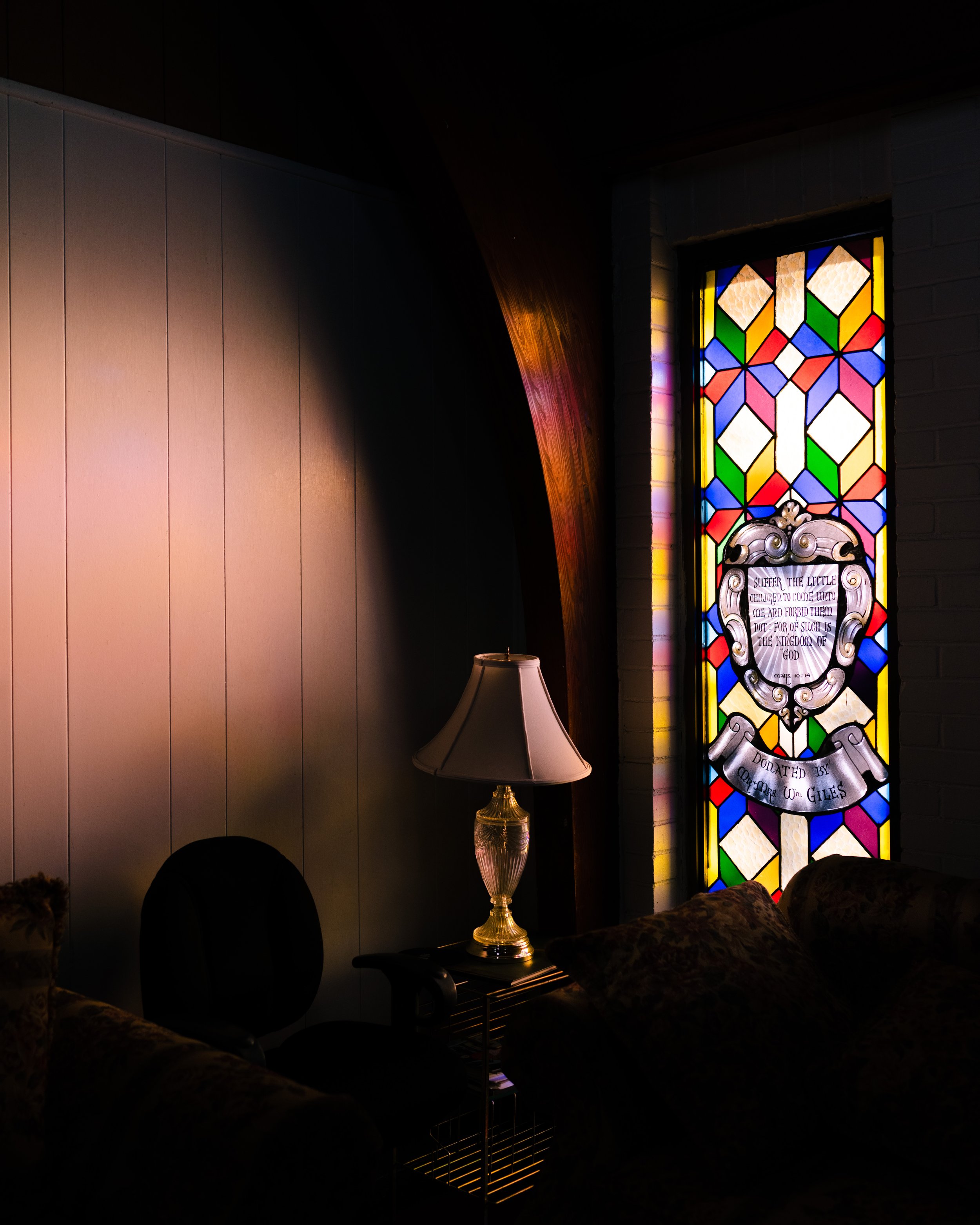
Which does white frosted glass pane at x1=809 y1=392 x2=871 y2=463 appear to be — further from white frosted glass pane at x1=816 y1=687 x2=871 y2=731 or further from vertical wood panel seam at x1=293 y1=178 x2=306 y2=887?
vertical wood panel seam at x1=293 y1=178 x2=306 y2=887

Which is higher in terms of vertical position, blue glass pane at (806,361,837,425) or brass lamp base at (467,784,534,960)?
blue glass pane at (806,361,837,425)

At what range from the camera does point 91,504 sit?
2.58m

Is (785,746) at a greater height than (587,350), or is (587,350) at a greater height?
(587,350)

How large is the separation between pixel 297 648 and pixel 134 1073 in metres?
1.34

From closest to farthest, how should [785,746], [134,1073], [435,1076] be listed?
[134,1073], [435,1076], [785,746]

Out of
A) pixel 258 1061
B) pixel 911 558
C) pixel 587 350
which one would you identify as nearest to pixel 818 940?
pixel 911 558

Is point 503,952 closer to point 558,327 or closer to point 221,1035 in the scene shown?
point 221,1035

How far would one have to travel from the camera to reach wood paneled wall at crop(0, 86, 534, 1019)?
2500 mm

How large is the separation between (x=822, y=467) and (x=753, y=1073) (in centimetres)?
170

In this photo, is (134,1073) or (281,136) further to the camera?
(281,136)

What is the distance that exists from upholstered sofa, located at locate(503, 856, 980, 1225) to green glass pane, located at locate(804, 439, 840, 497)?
46.2 inches

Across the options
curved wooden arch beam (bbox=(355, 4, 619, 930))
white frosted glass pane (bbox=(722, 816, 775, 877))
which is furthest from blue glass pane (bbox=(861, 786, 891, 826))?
curved wooden arch beam (bbox=(355, 4, 619, 930))

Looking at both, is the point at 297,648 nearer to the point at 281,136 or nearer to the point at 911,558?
the point at 281,136

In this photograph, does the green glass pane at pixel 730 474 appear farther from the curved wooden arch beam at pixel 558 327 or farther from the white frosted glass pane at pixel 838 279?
the white frosted glass pane at pixel 838 279
